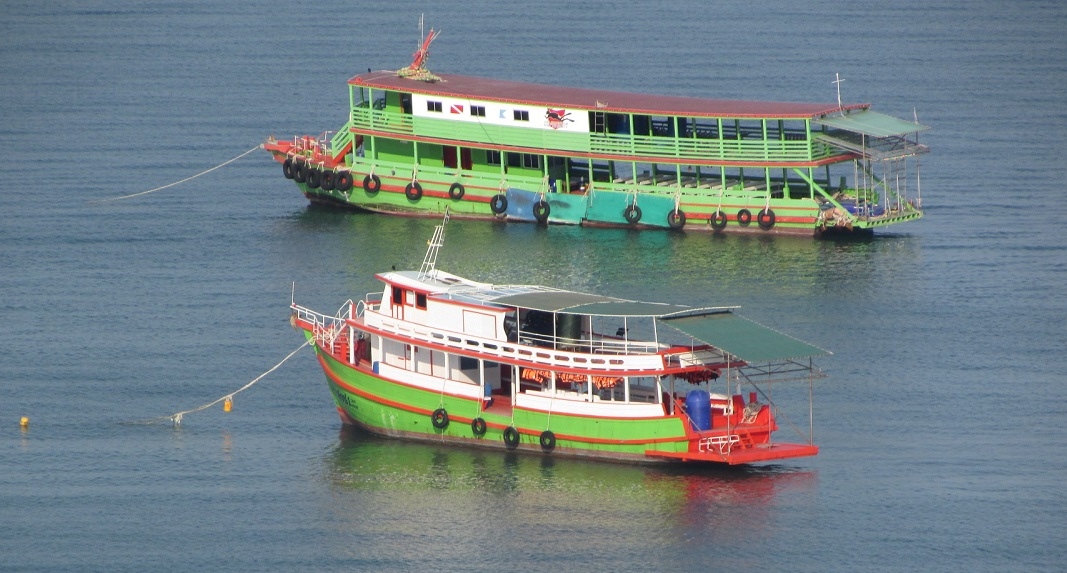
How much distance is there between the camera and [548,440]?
62.2m

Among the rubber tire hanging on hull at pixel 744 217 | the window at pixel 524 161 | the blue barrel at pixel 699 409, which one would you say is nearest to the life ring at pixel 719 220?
the rubber tire hanging on hull at pixel 744 217

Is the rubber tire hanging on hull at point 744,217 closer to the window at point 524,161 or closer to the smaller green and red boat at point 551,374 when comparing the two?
the window at point 524,161

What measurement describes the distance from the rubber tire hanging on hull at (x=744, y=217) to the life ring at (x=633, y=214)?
440 centimetres

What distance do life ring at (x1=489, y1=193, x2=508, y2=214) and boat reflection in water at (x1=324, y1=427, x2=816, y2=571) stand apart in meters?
31.5

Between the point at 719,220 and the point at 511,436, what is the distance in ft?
102

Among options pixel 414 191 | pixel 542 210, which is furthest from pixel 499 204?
pixel 414 191

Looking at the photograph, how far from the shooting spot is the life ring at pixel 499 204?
94688 millimetres

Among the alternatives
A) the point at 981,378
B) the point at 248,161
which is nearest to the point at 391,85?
the point at 248,161

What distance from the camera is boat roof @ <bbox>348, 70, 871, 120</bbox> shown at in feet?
302

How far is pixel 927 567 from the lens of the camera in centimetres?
5600

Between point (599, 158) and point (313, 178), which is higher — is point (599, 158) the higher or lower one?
the higher one

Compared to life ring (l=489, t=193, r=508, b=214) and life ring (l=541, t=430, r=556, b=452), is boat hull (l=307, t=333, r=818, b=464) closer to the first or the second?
life ring (l=541, t=430, r=556, b=452)

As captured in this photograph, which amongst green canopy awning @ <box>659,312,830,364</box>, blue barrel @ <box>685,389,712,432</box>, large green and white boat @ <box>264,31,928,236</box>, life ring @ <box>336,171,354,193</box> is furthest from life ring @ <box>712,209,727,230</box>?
blue barrel @ <box>685,389,712,432</box>

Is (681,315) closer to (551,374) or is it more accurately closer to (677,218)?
(551,374)
